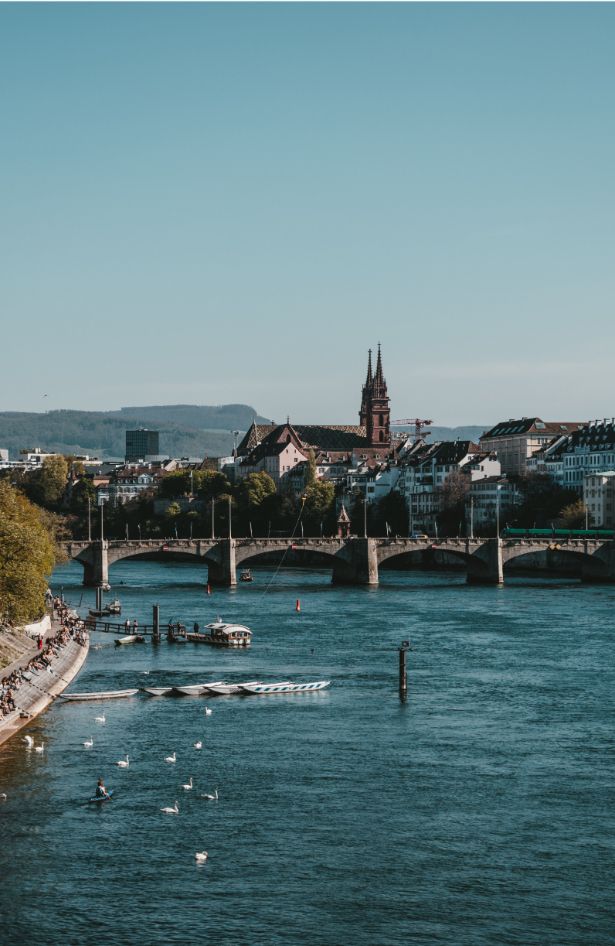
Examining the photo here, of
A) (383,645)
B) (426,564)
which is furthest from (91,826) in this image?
(426,564)

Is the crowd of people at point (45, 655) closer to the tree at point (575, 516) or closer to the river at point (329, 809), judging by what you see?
the river at point (329, 809)

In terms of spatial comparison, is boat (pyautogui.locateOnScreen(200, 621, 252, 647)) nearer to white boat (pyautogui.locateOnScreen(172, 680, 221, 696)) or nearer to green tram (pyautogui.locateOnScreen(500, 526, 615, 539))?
white boat (pyautogui.locateOnScreen(172, 680, 221, 696))

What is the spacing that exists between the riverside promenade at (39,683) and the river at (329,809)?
87 cm

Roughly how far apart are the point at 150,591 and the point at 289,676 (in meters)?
58.6

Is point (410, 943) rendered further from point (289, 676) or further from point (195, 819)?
point (289, 676)

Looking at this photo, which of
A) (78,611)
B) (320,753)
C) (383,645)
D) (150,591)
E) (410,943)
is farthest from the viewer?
(150,591)

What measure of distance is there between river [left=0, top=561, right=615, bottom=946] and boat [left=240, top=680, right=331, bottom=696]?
117cm

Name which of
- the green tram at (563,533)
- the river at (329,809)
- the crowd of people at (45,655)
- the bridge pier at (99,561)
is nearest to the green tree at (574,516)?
the green tram at (563,533)

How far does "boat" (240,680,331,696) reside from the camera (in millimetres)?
68875

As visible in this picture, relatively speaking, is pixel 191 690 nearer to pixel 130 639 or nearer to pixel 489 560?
pixel 130 639

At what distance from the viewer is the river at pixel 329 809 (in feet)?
122

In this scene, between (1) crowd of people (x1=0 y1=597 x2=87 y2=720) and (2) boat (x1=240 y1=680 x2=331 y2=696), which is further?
(2) boat (x1=240 y1=680 x2=331 y2=696)

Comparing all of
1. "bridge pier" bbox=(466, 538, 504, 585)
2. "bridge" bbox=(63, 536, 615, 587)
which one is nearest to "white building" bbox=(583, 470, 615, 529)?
"bridge" bbox=(63, 536, 615, 587)

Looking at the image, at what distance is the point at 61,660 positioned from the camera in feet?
248
